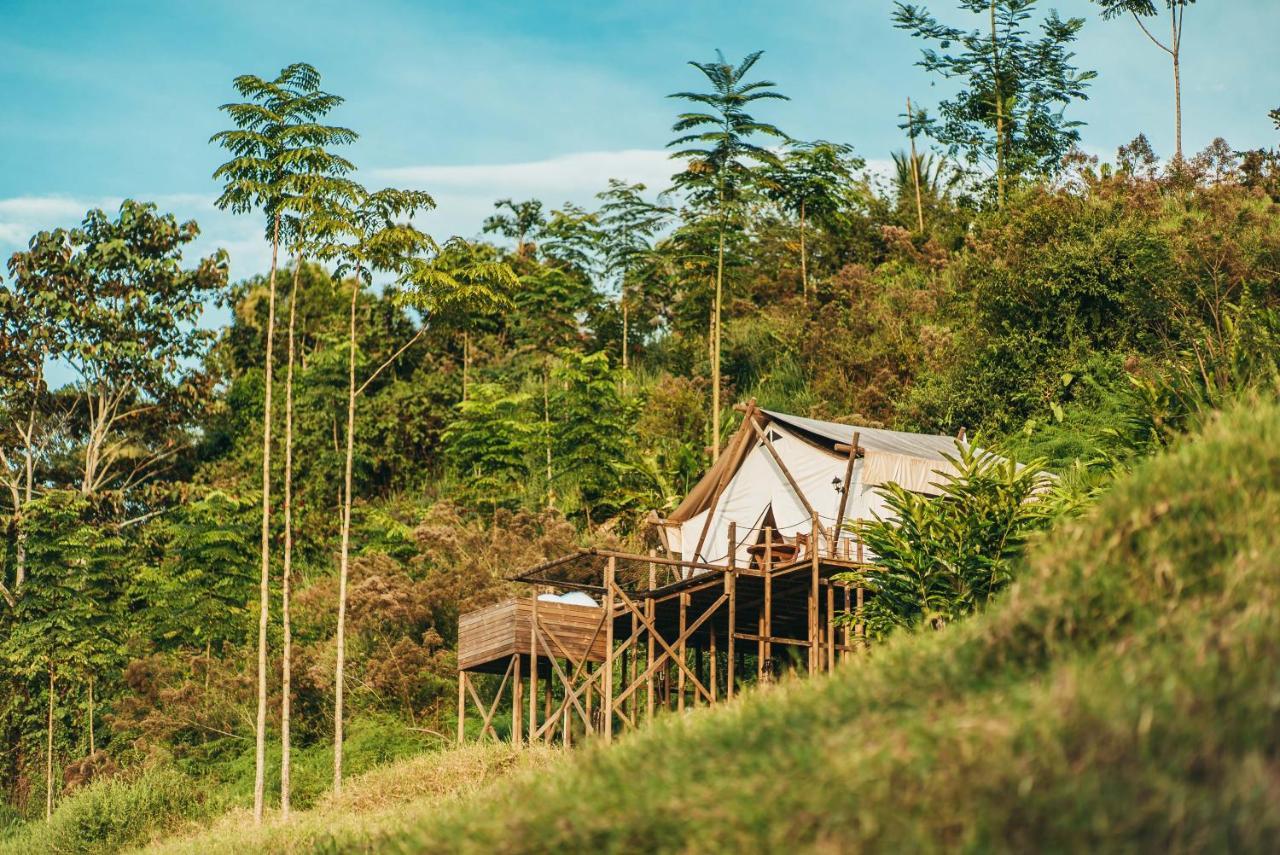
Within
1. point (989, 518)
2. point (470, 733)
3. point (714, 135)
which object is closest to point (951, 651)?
point (989, 518)

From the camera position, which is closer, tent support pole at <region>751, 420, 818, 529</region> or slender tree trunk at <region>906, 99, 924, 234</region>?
tent support pole at <region>751, 420, 818, 529</region>

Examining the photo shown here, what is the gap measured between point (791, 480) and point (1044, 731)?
48.5 feet

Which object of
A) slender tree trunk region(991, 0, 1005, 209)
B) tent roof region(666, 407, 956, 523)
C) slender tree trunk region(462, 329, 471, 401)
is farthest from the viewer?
slender tree trunk region(462, 329, 471, 401)

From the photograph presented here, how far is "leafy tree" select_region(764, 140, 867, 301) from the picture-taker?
33562 mm

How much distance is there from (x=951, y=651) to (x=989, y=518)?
6726 millimetres

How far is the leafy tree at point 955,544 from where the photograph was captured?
1454cm

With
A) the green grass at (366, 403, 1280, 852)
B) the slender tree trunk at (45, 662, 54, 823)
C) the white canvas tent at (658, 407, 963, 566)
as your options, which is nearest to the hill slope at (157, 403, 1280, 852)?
the green grass at (366, 403, 1280, 852)

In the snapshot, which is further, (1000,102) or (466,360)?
(466,360)

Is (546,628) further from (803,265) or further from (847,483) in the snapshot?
(803,265)

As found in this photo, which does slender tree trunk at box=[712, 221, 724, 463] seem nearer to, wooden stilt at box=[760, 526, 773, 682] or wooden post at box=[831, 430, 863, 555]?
A: wooden post at box=[831, 430, 863, 555]

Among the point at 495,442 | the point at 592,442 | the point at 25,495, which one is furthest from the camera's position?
the point at 25,495

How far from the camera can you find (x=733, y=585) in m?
19.4

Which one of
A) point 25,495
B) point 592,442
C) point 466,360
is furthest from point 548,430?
point 25,495

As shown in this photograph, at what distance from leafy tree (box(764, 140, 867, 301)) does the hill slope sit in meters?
23.4
